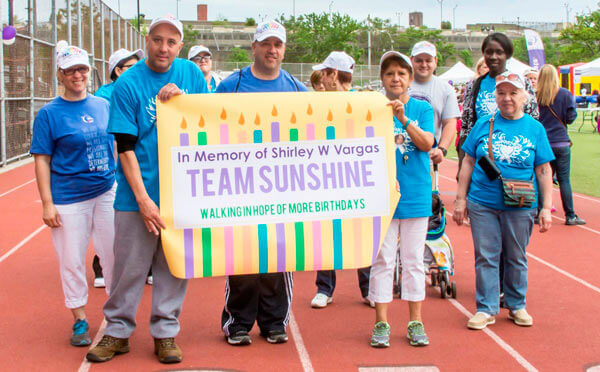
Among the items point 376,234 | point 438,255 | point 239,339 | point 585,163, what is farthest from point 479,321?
point 585,163

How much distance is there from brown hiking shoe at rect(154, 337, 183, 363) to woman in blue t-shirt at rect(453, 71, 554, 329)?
224 cm

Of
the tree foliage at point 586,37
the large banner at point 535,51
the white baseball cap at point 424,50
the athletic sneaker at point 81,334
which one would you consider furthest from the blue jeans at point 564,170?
the tree foliage at point 586,37

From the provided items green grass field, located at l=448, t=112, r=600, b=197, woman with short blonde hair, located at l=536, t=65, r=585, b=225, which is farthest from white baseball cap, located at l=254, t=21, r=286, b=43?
green grass field, located at l=448, t=112, r=600, b=197

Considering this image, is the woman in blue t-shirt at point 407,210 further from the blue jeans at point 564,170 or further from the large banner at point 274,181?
the blue jeans at point 564,170

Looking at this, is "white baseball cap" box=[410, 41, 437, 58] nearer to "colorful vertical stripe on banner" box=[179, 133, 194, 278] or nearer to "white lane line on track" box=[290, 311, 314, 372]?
"white lane line on track" box=[290, 311, 314, 372]

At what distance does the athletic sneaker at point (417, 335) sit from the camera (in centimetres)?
519

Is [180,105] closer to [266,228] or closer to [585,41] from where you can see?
[266,228]

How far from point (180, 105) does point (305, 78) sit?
197 ft

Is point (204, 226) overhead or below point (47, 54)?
below

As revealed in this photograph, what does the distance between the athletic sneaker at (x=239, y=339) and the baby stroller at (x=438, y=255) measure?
1.88 metres

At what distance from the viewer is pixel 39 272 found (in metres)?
7.59

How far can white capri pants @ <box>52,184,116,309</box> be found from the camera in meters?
5.28

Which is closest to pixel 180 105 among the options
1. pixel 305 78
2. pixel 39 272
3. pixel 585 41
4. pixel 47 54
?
pixel 39 272

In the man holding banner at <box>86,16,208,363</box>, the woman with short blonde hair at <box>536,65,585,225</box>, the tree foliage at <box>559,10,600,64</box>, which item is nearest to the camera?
the man holding banner at <box>86,16,208,363</box>
